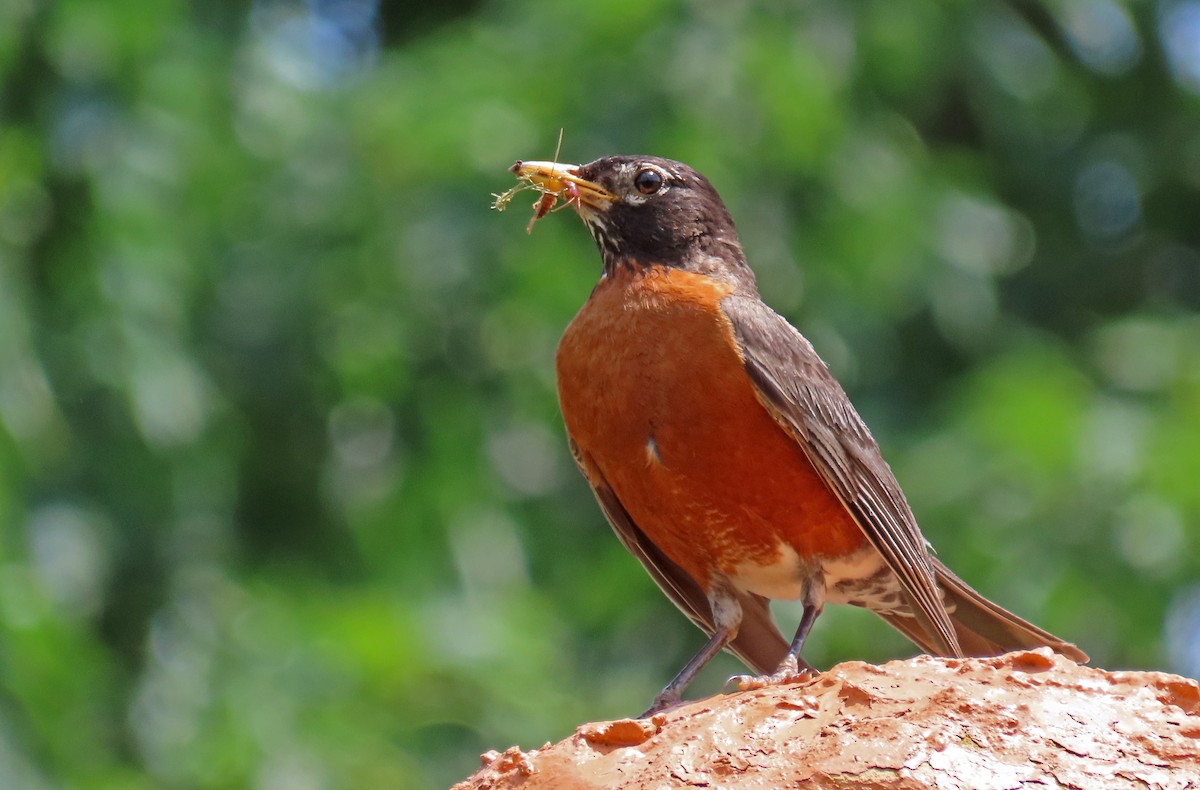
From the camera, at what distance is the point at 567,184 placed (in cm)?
514

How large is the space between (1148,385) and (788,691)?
4.82 m

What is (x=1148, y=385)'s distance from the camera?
729 cm

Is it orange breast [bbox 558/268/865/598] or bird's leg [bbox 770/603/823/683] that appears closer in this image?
bird's leg [bbox 770/603/823/683]

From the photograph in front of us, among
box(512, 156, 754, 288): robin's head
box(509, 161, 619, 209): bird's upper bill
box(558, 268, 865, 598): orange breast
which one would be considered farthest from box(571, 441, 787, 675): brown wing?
box(509, 161, 619, 209): bird's upper bill

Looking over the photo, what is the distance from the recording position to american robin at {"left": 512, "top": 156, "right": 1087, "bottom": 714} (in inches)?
169

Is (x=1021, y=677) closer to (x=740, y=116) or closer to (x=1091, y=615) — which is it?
(x=1091, y=615)

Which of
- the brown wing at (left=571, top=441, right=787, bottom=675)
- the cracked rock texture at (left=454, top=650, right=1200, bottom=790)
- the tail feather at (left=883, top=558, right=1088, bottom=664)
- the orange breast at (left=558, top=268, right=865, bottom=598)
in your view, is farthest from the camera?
the brown wing at (left=571, top=441, right=787, bottom=675)

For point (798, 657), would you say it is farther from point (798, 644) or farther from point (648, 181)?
point (648, 181)

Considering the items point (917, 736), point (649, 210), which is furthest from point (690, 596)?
point (917, 736)

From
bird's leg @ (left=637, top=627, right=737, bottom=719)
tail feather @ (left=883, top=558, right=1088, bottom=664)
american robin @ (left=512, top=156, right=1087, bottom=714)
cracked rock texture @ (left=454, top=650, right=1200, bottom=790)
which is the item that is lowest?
cracked rock texture @ (left=454, top=650, right=1200, bottom=790)

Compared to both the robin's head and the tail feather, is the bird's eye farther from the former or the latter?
the tail feather

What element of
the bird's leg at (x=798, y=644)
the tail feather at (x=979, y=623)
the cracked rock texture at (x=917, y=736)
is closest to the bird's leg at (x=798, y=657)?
the bird's leg at (x=798, y=644)

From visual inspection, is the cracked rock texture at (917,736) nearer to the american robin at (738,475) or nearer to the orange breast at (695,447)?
the american robin at (738,475)

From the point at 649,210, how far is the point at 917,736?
261 centimetres
